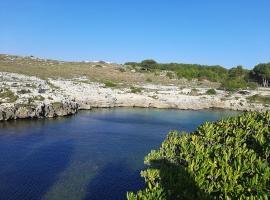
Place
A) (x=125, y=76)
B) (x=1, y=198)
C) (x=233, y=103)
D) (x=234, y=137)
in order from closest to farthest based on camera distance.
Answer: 1. (x=1, y=198)
2. (x=234, y=137)
3. (x=233, y=103)
4. (x=125, y=76)

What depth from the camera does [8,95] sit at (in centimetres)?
9306

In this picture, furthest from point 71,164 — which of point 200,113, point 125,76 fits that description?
point 125,76

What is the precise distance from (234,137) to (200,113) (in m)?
73.1

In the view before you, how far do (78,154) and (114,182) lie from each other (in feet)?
47.9

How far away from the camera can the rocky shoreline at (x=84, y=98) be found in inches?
3593

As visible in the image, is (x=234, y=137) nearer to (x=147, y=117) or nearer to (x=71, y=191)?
(x=71, y=191)

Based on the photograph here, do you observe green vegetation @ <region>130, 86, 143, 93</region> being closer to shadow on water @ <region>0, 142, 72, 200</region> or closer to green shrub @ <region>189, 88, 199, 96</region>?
green shrub @ <region>189, 88, 199, 96</region>

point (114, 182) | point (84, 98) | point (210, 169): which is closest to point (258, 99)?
point (84, 98)

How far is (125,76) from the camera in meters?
189

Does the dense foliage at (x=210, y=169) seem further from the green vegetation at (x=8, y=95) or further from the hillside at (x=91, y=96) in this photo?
the green vegetation at (x=8, y=95)

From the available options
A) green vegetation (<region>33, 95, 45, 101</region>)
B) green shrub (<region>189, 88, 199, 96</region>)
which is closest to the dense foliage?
green vegetation (<region>33, 95, 45, 101</region>)

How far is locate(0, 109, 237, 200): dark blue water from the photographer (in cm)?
4391

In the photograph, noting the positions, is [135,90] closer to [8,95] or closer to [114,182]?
[8,95]

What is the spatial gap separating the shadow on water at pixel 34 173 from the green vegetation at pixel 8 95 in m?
32.5
